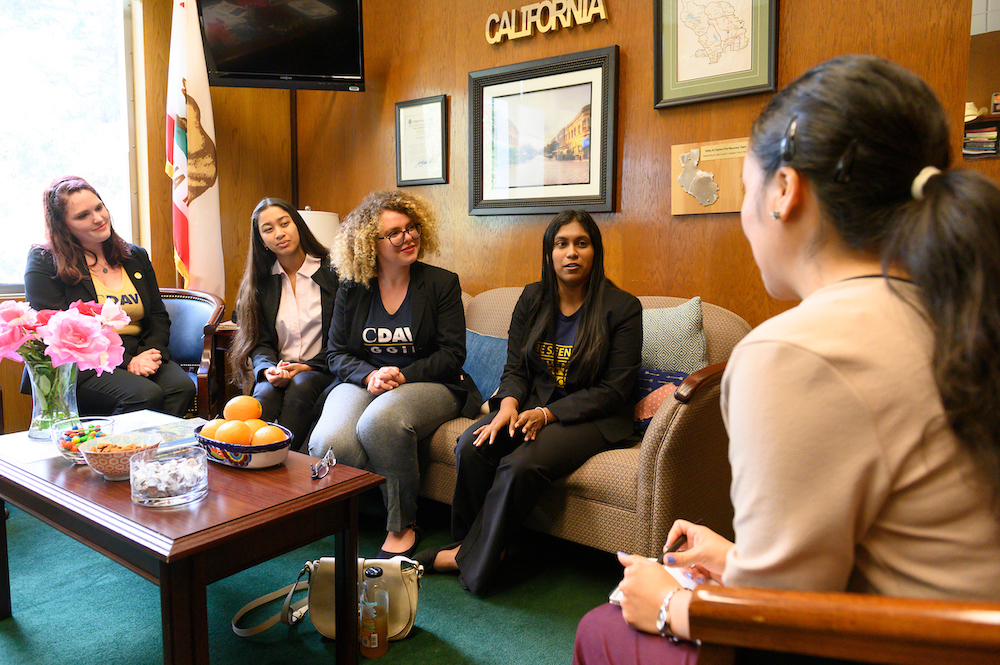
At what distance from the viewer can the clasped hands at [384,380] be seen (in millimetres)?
2514

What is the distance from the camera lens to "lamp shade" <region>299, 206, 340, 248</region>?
3.54 metres

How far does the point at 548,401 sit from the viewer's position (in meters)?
2.30

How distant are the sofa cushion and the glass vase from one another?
6.03ft

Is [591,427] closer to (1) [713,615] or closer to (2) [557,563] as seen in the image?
(2) [557,563]

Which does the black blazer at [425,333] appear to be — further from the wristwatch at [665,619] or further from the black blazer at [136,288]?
the wristwatch at [665,619]

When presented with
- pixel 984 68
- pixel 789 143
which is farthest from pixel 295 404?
pixel 984 68

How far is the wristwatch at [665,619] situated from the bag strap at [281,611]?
1.16 meters

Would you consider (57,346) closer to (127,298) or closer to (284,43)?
(127,298)

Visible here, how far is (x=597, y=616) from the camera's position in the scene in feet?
2.95

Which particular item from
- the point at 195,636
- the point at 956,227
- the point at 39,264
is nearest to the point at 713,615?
the point at 956,227

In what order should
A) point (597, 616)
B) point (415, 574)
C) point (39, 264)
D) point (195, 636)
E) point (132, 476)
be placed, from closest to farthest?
point (597, 616) → point (195, 636) → point (132, 476) → point (415, 574) → point (39, 264)

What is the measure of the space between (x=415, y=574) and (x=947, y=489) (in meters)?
1.38

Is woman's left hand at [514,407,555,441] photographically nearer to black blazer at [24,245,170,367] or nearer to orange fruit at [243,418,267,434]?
orange fruit at [243,418,267,434]

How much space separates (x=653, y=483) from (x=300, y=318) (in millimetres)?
1752
